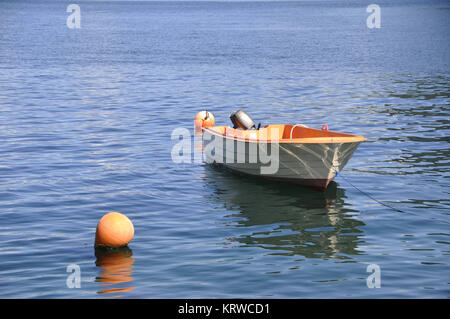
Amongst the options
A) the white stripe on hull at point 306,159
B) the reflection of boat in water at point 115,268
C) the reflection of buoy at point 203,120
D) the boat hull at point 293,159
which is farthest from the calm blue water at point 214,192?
the reflection of buoy at point 203,120

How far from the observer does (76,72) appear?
4806 cm

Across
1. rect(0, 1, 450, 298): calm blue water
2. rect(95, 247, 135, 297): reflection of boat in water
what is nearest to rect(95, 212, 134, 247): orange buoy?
rect(95, 247, 135, 297): reflection of boat in water

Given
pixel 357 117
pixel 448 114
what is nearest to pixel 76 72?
pixel 357 117

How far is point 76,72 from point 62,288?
123ft

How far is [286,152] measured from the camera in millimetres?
18766

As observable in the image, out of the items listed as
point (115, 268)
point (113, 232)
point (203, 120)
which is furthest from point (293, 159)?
point (203, 120)

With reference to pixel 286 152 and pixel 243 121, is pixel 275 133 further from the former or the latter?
pixel 286 152

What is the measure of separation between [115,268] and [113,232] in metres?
0.95

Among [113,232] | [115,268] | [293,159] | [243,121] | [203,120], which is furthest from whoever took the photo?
[203,120]

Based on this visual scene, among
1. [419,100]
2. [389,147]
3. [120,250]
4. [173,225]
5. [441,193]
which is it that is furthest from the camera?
[419,100]

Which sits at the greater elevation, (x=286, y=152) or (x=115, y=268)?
(x=286, y=152)

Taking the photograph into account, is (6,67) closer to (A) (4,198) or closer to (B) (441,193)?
(A) (4,198)
